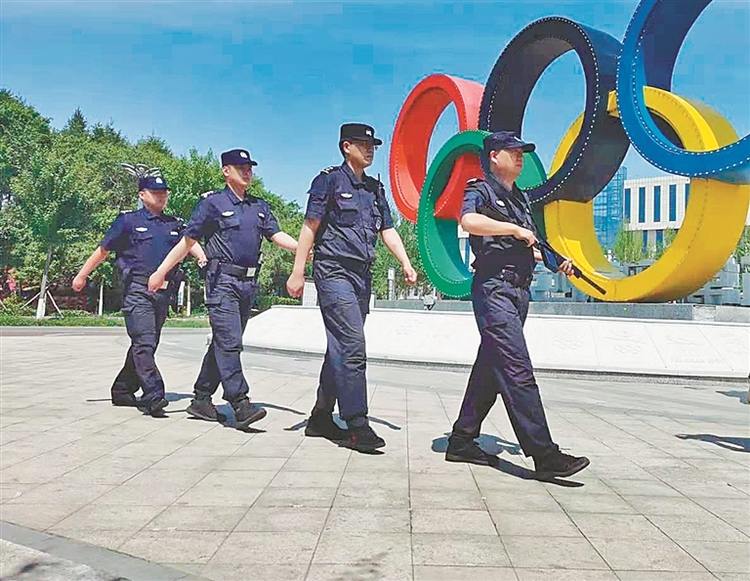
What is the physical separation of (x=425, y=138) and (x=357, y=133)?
50.0 ft

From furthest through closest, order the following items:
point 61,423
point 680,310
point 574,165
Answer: point 574,165
point 680,310
point 61,423

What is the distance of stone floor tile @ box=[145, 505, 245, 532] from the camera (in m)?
3.29

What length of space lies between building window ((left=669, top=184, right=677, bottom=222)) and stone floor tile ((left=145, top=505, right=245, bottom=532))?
232 feet

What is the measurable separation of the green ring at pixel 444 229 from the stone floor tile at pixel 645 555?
12913mm

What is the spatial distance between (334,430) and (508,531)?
2335mm

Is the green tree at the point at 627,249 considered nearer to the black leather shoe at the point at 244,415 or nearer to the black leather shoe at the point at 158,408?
the black leather shoe at the point at 158,408

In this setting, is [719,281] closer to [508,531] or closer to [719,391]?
[719,391]

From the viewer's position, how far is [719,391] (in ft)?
32.7

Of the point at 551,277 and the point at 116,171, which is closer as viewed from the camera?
the point at 551,277

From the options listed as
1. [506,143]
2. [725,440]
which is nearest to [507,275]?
[506,143]

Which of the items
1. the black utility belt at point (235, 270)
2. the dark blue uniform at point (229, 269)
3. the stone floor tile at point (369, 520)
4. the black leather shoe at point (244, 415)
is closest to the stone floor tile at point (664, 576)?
the stone floor tile at point (369, 520)

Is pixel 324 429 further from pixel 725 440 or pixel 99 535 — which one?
pixel 725 440

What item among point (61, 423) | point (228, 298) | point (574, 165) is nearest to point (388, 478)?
point (228, 298)

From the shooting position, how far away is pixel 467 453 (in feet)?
15.2
